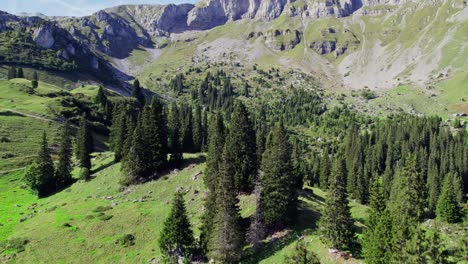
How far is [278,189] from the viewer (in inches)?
2379

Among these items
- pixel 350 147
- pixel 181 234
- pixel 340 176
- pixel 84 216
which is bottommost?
pixel 350 147

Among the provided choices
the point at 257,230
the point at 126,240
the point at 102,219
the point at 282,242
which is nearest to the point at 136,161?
the point at 102,219

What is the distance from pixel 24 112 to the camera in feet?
489

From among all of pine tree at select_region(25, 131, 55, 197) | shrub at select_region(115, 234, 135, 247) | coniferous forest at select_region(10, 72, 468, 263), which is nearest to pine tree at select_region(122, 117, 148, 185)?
coniferous forest at select_region(10, 72, 468, 263)

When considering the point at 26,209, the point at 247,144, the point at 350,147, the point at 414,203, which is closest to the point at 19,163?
the point at 26,209

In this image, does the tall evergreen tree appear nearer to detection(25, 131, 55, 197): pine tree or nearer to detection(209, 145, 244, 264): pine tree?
Answer: detection(25, 131, 55, 197): pine tree

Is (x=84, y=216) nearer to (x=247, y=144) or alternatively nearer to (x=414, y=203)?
(x=247, y=144)

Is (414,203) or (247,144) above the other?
(247,144)

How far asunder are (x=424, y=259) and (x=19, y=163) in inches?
4603

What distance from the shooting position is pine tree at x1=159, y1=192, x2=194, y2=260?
54.5 meters

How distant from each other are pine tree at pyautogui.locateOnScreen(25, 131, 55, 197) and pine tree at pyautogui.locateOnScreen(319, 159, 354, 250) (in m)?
77.1

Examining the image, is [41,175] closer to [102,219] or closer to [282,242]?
[102,219]

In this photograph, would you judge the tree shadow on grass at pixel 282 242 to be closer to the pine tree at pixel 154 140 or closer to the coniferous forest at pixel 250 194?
the coniferous forest at pixel 250 194

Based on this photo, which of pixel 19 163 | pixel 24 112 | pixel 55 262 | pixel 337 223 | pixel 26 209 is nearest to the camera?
pixel 337 223
